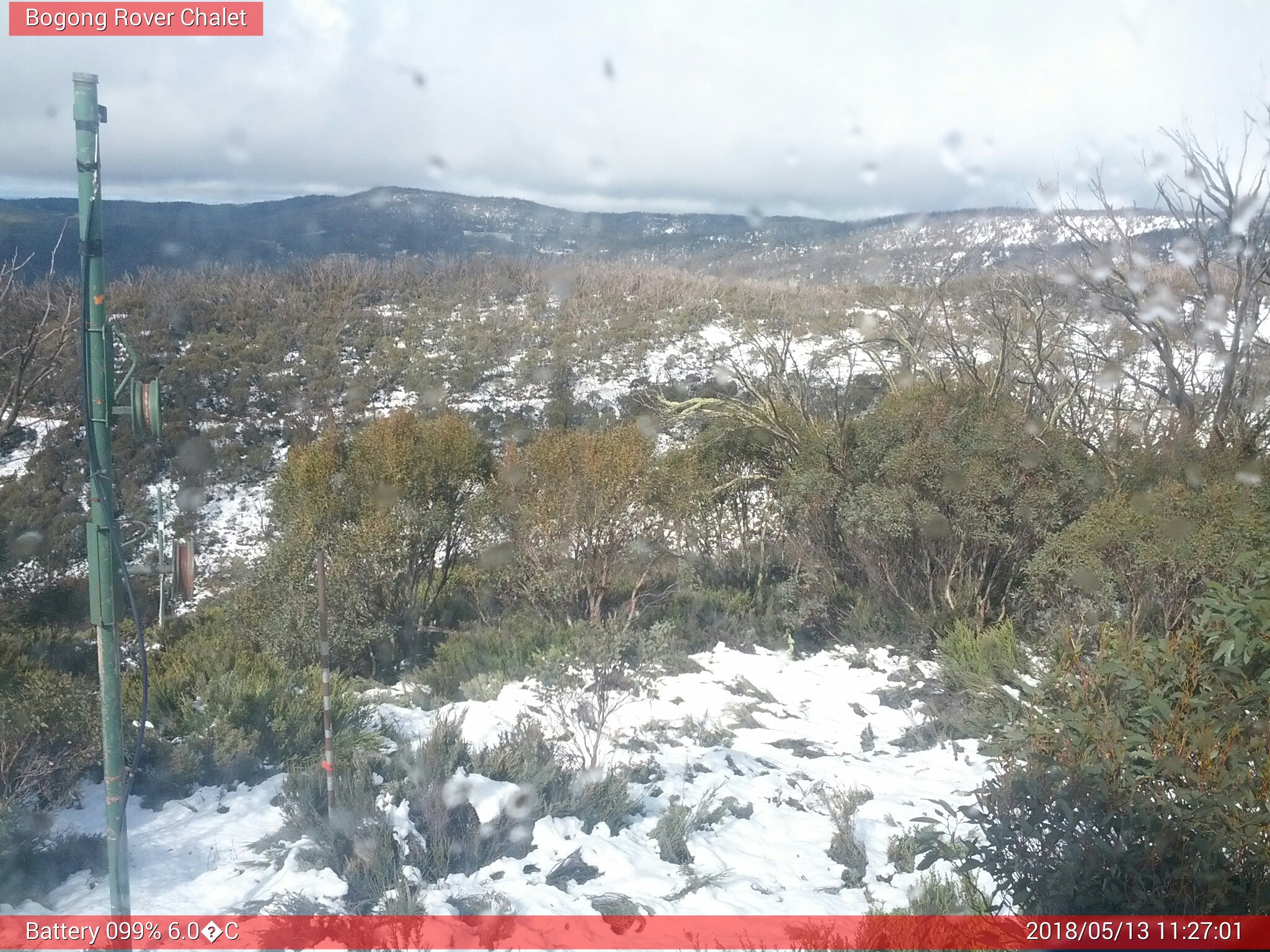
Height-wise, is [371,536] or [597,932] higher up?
[371,536]

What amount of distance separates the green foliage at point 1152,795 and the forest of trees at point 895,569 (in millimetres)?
14

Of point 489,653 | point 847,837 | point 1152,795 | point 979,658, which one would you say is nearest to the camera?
point 1152,795

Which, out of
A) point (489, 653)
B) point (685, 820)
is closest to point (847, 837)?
point (685, 820)

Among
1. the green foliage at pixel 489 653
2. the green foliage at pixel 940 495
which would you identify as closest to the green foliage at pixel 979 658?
the green foliage at pixel 940 495

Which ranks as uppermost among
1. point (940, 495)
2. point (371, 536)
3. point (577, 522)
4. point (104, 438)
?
point (104, 438)

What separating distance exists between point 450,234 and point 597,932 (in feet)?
109

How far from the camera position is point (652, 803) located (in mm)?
5359

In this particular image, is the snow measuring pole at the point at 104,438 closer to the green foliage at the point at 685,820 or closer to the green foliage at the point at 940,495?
the green foliage at the point at 685,820

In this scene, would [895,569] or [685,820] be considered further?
[895,569]

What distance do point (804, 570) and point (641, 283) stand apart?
23.8 metres

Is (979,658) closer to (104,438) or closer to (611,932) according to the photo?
(611,932)

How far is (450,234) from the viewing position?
1367 inches

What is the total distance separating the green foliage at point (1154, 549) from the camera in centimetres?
686

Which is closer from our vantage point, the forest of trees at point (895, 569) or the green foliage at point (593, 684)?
the forest of trees at point (895, 569)
